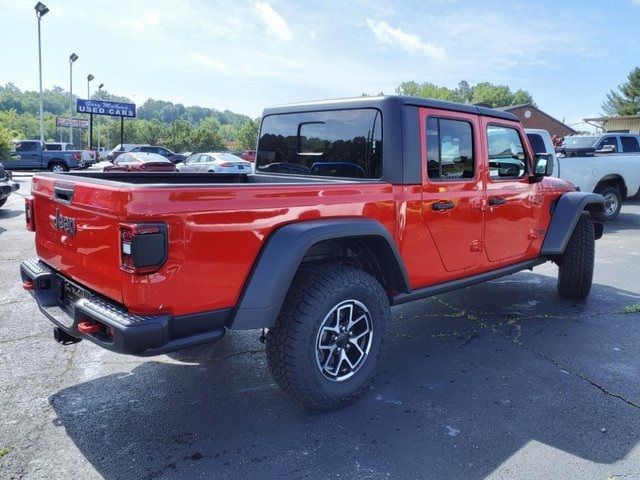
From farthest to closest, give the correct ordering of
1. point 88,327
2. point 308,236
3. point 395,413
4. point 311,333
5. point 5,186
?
1. point 5,186
2. point 395,413
3. point 311,333
4. point 308,236
5. point 88,327

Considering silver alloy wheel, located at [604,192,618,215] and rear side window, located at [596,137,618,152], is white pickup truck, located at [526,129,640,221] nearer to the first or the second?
silver alloy wheel, located at [604,192,618,215]

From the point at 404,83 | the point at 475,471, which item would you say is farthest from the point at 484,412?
the point at 404,83

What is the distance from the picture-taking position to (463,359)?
12.8 ft

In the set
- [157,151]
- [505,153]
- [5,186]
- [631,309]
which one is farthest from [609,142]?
[157,151]

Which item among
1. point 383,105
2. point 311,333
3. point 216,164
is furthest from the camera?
point 216,164

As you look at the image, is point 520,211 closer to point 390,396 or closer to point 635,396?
point 635,396

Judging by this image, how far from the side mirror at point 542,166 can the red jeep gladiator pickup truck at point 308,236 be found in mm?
27

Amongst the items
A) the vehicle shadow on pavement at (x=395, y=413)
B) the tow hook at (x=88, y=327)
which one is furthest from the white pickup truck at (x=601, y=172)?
the tow hook at (x=88, y=327)

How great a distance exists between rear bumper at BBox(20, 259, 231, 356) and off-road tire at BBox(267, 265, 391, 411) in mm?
388

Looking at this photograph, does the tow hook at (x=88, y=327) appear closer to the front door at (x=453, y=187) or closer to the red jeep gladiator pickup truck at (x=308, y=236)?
the red jeep gladiator pickup truck at (x=308, y=236)

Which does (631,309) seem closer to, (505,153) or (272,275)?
(505,153)

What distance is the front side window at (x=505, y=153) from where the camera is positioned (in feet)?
13.6

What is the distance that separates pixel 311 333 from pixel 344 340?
326 millimetres

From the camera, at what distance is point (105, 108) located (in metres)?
43.1
